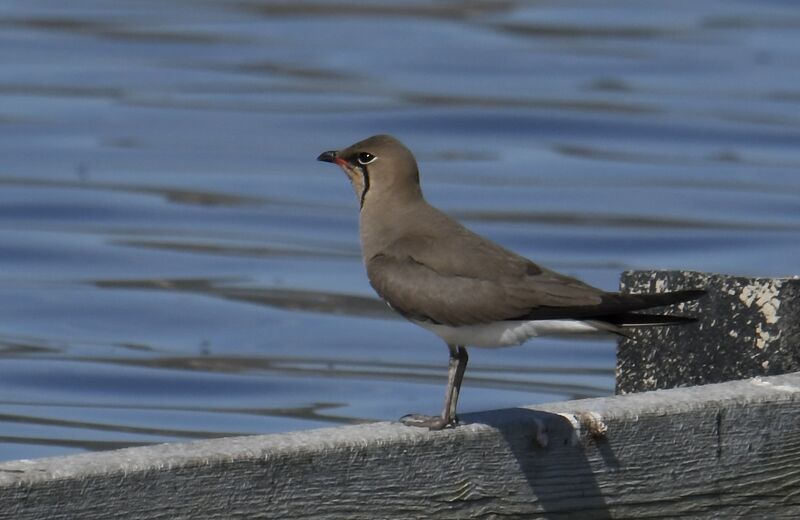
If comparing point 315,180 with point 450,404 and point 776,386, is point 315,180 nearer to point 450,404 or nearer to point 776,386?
point 450,404

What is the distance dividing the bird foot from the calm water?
14.8ft

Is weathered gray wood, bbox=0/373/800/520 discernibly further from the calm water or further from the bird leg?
the calm water

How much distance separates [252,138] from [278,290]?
5037mm

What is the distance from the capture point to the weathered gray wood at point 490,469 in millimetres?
3900

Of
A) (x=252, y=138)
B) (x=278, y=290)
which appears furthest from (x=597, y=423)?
(x=252, y=138)

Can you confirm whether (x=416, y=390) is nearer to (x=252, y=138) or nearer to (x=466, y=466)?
(x=466, y=466)

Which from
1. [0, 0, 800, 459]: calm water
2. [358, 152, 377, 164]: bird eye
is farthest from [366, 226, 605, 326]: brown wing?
[0, 0, 800, 459]: calm water

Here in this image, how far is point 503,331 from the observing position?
5.38 meters

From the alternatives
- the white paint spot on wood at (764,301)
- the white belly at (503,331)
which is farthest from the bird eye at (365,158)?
the white paint spot on wood at (764,301)

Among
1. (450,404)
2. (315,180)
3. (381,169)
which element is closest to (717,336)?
(450,404)

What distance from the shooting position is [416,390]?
34.8ft

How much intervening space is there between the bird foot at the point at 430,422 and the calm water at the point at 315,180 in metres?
4.50

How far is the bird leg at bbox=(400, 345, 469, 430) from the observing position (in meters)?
4.57

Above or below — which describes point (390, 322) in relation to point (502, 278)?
below
